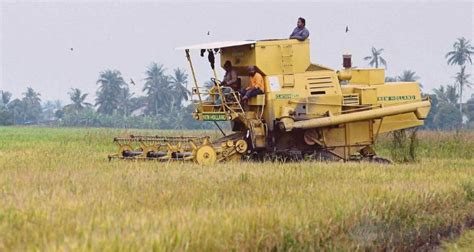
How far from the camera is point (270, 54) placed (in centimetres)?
1548

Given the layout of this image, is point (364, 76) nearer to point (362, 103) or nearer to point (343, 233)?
point (362, 103)

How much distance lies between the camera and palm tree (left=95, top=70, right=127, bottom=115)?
9156 centimetres

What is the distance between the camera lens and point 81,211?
732 centimetres

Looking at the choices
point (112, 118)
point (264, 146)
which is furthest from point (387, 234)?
point (112, 118)

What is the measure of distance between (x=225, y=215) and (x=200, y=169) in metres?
5.29

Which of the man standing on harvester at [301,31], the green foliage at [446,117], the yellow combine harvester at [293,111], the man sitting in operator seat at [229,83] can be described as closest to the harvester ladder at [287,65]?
the yellow combine harvester at [293,111]

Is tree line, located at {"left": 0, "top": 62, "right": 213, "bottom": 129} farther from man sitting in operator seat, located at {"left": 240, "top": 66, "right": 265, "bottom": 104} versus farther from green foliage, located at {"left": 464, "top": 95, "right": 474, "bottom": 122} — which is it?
man sitting in operator seat, located at {"left": 240, "top": 66, "right": 265, "bottom": 104}

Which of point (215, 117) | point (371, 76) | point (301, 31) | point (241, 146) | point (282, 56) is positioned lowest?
point (241, 146)

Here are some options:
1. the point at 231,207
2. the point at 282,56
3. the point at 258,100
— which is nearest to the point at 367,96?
the point at 282,56

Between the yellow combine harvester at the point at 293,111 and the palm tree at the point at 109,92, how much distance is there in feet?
248

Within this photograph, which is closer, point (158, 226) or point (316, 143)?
point (158, 226)

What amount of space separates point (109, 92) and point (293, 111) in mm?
79354

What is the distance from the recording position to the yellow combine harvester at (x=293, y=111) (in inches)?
600

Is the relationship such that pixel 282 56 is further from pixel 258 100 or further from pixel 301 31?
pixel 258 100
